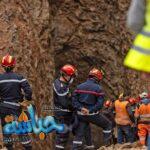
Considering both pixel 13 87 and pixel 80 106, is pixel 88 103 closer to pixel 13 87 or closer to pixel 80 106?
pixel 80 106

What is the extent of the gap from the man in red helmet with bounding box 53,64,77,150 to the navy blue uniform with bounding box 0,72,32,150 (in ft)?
2.92

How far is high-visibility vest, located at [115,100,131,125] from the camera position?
14969 mm

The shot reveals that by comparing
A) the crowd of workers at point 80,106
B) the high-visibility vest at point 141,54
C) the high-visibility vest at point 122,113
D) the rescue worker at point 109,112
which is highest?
the high-visibility vest at point 141,54

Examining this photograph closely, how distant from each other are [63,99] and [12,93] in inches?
51.5

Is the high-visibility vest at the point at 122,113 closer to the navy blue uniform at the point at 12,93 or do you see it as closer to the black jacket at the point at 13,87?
the navy blue uniform at the point at 12,93

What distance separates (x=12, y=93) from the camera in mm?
10273

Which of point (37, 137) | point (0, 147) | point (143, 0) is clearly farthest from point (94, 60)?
point (143, 0)

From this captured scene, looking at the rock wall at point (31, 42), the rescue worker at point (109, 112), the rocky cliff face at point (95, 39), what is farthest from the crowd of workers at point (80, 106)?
the rocky cliff face at point (95, 39)

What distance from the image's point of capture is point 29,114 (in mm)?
11438

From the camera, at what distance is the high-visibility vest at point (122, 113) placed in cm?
1497

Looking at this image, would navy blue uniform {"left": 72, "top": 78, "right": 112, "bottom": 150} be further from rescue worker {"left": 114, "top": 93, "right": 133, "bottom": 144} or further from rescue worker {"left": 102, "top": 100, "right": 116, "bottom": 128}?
rescue worker {"left": 102, "top": 100, "right": 116, "bottom": 128}

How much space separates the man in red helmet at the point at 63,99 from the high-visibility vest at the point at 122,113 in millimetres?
3812

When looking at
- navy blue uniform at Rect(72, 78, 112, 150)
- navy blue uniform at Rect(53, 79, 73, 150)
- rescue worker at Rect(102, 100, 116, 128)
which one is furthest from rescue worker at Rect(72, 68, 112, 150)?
rescue worker at Rect(102, 100, 116, 128)

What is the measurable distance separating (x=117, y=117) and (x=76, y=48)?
9706 millimetres
